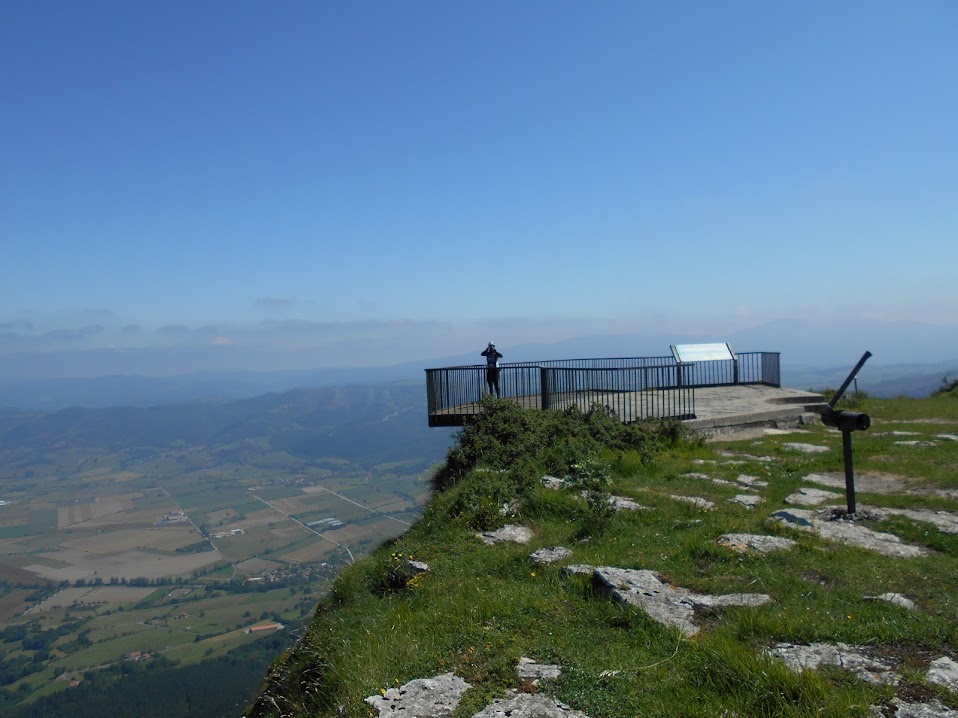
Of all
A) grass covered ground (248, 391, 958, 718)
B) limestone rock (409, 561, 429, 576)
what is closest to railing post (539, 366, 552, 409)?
grass covered ground (248, 391, 958, 718)

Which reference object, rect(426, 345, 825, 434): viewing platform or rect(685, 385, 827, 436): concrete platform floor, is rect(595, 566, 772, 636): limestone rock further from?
rect(426, 345, 825, 434): viewing platform

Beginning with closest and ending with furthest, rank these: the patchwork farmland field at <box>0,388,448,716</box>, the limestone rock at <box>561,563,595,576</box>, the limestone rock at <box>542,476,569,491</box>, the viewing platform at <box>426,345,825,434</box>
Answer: the limestone rock at <box>561,563,595,576</box>, the limestone rock at <box>542,476,569,491</box>, the viewing platform at <box>426,345,825,434</box>, the patchwork farmland field at <box>0,388,448,716</box>

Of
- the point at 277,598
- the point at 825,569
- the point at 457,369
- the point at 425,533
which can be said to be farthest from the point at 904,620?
the point at 277,598

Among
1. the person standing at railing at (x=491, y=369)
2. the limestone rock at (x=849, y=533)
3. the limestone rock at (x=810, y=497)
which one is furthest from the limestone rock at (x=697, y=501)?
the person standing at railing at (x=491, y=369)

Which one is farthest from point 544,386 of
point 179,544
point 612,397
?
point 179,544

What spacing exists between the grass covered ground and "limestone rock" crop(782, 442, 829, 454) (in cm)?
129

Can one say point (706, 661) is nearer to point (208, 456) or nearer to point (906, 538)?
point (906, 538)

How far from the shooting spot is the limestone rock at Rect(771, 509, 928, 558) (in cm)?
596

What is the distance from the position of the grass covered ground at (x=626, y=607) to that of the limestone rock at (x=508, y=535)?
0.13 metres

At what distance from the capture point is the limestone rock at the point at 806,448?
11147mm

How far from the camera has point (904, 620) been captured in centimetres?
424

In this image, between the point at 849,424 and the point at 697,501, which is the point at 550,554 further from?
the point at 849,424

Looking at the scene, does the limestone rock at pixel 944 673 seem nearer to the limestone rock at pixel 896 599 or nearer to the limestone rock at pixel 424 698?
the limestone rock at pixel 896 599

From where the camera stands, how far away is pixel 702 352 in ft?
69.9
